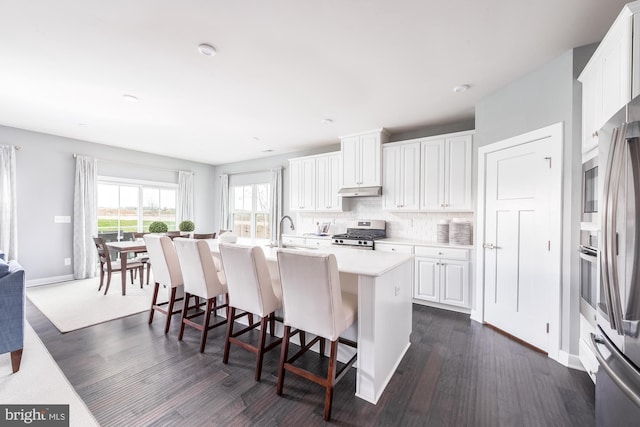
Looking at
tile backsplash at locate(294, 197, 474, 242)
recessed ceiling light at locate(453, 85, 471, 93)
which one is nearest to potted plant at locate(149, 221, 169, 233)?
tile backsplash at locate(294, 197, 474, 242)

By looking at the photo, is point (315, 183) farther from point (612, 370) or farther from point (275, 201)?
point (612, 370)

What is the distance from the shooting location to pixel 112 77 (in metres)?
2.65

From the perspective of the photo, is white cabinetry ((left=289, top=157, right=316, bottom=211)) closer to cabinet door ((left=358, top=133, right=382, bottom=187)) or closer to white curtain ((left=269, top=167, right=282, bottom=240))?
white curtain ((left=269, top=167, right=282, bottom=240))

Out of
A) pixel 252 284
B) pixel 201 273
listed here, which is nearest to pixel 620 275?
pixel 252 284

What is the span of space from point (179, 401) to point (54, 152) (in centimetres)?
541

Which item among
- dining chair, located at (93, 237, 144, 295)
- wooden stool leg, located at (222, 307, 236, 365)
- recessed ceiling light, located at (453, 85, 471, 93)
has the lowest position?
Result: wooden stool leg, located at (222, 307, 236, 365)

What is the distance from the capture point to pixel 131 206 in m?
5.80

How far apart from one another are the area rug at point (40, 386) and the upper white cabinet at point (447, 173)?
4.09 meters

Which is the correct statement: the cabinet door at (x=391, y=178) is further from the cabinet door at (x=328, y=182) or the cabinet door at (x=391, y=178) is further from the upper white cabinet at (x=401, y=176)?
the cabinet door at (x=328, y=182)

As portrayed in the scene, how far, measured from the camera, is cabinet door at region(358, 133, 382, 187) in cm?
426

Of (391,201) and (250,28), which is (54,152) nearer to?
(250,28)

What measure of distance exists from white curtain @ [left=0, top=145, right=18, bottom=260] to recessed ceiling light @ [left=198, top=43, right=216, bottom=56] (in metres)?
4.53

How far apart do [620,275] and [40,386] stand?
356 cm

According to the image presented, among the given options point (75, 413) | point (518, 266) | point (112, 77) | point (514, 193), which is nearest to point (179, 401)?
point (75, 413)
